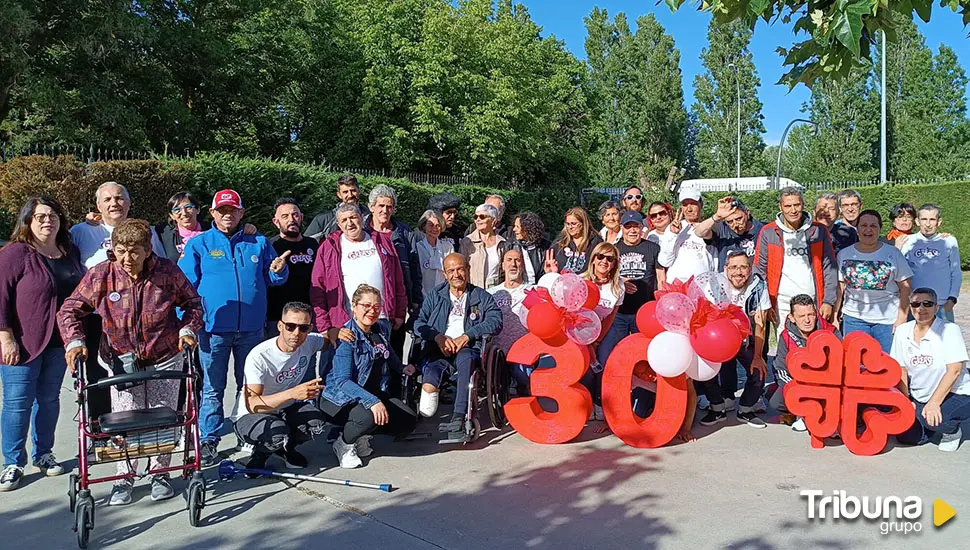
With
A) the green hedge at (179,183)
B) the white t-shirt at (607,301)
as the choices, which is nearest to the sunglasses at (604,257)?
the white t-shirt at (607,301)

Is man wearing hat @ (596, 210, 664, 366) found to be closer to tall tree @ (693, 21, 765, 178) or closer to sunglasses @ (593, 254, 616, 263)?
sunglasses @ (593, 254, 616, 263)

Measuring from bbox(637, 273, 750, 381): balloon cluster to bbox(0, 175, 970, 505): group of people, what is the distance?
224 mm

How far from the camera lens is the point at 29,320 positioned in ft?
15.0

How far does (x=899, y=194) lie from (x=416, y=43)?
1825cm

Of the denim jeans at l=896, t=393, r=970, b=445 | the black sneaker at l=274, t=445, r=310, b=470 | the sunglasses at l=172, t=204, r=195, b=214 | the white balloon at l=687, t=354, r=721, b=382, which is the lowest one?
the black sneaker at l=274, t=445, r=310, b=470

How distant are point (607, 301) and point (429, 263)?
73.2 inches

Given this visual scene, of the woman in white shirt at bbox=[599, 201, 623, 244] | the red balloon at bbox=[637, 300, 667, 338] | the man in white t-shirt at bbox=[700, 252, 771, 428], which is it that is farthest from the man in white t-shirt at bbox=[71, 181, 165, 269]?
the man in white t-shirt at bbox=[700, 252, 771, 428]

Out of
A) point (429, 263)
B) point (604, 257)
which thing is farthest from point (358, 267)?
point (604, 257)

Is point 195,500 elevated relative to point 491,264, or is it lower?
lower

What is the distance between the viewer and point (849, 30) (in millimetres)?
3291

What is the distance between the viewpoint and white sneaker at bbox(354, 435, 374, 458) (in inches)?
202

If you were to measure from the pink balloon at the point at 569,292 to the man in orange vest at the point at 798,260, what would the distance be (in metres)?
1.81

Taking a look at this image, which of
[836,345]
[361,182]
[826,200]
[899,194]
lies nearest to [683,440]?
[836,345]

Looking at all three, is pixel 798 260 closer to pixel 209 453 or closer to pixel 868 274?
pixel 868 274
